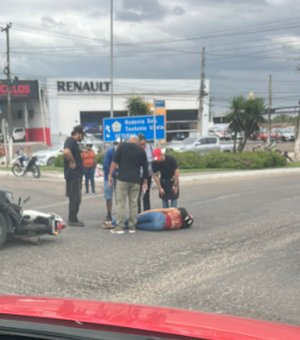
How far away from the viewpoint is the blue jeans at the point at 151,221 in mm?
8664

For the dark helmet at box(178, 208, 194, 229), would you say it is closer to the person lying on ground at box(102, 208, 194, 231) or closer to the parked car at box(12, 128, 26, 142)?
the person lying on ground at box(102, 208, 194, 231)

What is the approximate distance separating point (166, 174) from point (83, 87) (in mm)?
43958

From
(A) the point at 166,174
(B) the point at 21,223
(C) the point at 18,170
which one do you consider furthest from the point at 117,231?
(C) the point at 18,170

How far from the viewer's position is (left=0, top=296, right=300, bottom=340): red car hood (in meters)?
2.03

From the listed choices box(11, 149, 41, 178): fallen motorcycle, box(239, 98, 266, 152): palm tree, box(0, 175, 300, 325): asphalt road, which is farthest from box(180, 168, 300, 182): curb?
box(0, 175, 300, 325): asphalt road

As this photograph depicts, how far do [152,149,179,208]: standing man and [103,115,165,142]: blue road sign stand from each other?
12.6 m

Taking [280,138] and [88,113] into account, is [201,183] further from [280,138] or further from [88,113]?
[280,138]

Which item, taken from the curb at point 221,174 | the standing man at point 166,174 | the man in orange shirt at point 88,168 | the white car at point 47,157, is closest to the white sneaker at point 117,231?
the standing man at point 166,174

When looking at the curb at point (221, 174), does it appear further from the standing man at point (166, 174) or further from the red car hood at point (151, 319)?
the red car hood at point (151, 319)

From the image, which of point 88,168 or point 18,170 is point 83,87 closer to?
point 18,170

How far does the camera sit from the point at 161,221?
28.4ft

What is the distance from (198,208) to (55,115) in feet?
134

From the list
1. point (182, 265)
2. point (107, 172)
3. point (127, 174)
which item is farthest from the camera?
point (107, 172)

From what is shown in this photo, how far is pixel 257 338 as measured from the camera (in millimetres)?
1969
